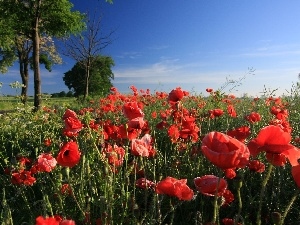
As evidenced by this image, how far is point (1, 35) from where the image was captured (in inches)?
663

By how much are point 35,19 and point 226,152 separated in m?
15.0

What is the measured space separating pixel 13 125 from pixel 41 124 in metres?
0.89

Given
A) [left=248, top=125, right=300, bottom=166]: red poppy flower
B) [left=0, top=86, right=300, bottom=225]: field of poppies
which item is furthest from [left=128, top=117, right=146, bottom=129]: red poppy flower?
[left=248, top=125, right=300, bottom=166]: red poppy flower

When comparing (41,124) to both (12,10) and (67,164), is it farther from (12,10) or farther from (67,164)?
(12,10)

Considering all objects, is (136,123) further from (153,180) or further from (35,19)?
(35,19)

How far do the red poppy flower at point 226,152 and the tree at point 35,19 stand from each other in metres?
13.8

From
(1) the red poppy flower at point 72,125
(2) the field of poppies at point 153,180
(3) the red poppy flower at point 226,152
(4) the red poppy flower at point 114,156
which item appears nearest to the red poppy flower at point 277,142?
(2) the field of poppies at point 153,180

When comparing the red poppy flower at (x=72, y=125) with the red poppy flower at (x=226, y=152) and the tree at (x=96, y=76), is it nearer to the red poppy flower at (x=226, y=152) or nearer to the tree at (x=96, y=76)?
the red poppy flower at (x=226, y=152)

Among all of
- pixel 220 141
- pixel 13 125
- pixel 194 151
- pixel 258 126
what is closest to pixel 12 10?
pixel 13 125

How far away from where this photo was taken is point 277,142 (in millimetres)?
1246

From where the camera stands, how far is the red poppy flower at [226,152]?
3.74 ft

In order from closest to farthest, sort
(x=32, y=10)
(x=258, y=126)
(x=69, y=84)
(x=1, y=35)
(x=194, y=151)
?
1. (x=194, y=151)
2. (x=258, y=126)
3. (x=32, y=10)
4. (x=1, y=35)
5. (x=69, y=84)

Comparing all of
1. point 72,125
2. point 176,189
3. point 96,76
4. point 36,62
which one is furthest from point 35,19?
point 96,76

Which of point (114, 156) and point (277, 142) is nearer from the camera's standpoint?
point (277, 142)
